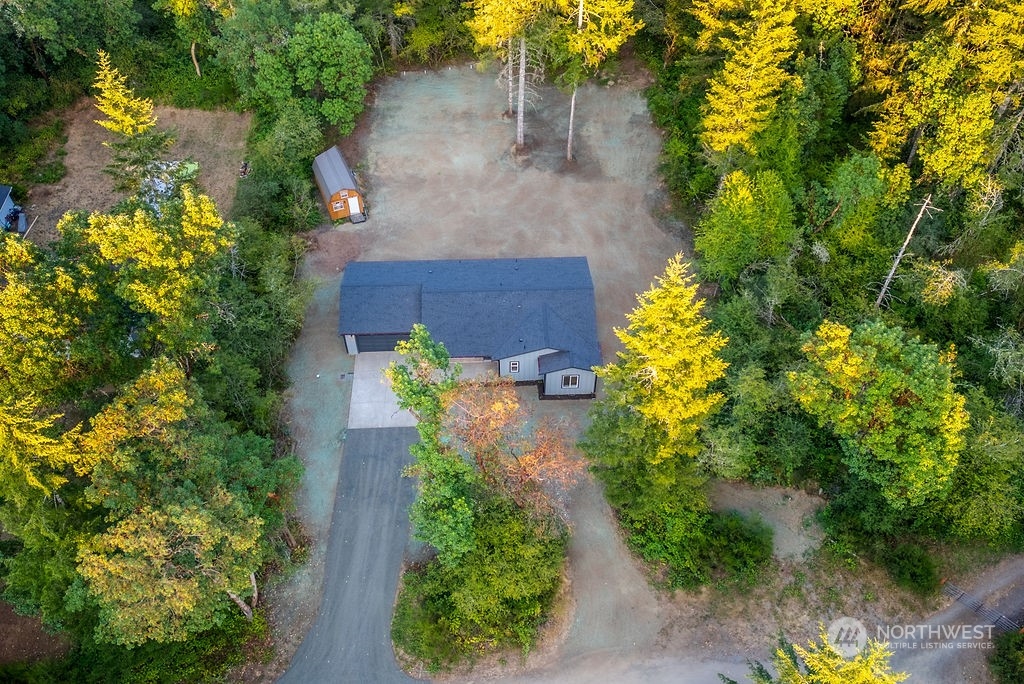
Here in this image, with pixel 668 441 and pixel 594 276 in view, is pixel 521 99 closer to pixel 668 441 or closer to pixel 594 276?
pixel 594 276

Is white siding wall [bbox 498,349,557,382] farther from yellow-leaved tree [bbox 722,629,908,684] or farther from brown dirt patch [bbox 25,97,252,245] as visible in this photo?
brown dirt patch [bbox 25,97,252,245]

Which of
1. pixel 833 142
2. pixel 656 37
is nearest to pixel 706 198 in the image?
pixel 833 142

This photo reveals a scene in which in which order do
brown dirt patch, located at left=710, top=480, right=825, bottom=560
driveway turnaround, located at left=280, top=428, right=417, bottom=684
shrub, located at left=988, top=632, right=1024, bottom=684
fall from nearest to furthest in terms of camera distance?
shrub, located at left=988, top=632, right=1024, bottom=684 < driveway turnaround, located at left=280, top=428, right=417, bottom=684 < brown dirt patch, located at left=710, top=480, right=825, bottom=560

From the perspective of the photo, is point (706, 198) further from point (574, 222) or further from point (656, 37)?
point (656, 37)

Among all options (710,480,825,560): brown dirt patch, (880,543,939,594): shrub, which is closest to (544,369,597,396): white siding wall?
(710,480,825,560): brown dirt patch

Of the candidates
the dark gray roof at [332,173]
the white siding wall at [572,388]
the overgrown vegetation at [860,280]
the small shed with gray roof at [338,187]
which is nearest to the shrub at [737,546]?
the overgrown vegetation at [860,280]

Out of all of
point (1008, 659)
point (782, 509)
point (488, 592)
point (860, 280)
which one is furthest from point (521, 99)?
point (1008, 659)
